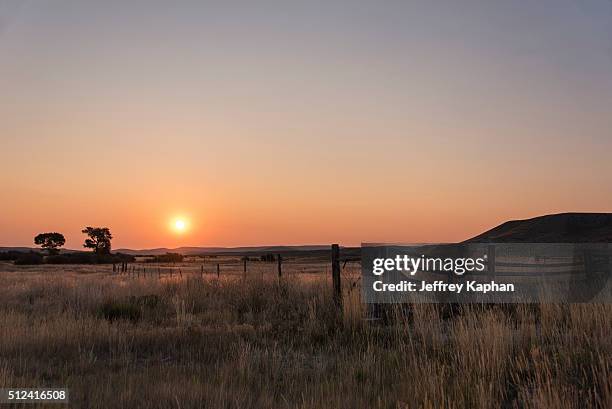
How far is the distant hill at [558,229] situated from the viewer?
94.2 meters

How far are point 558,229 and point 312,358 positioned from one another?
340 ft

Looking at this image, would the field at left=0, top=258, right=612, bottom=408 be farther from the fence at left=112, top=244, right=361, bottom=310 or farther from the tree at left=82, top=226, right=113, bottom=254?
the tree at left=82, top=226, right=113, bottom=254

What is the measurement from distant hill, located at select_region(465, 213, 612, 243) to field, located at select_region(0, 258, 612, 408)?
85.0 meters

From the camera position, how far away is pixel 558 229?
4043 inches

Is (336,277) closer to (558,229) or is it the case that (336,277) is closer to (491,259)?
(491,259)

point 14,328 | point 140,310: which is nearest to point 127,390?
point 14,328

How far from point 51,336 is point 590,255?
18294 mm

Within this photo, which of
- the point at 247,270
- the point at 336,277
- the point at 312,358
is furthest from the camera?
the point at 247,270

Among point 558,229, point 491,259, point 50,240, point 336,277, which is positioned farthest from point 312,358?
point 50,240

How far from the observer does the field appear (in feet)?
21.6

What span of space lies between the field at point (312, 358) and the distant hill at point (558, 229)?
8496 centimetres

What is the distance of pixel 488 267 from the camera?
53.6ft

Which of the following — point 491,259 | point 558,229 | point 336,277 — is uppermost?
point 558,229

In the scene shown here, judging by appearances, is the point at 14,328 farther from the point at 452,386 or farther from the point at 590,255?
the point at 590,255
